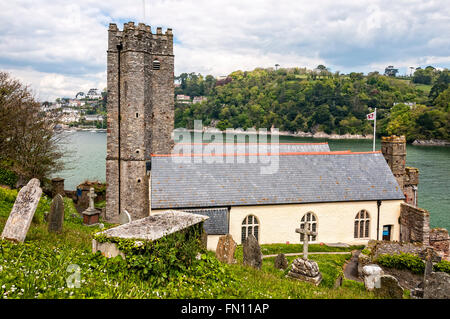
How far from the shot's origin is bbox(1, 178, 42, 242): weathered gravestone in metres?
9.74

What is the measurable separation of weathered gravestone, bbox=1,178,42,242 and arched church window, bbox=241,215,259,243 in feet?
41.4

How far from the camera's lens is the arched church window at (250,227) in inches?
810

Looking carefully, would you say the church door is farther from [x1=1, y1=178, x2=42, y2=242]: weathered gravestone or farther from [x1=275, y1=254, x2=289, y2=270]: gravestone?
[x1=1, y1=178, x2=42, y2=242]: weathered gravestone

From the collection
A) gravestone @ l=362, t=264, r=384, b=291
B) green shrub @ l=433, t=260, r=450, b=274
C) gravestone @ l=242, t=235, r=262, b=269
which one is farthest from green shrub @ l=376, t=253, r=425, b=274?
gravestone @ l=242, t=235, r=262, b=269

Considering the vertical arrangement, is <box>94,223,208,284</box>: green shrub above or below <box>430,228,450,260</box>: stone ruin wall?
above

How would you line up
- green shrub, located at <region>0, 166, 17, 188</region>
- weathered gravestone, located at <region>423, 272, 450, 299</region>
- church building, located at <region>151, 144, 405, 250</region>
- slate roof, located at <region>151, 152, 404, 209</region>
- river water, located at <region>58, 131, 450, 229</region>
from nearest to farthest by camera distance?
weathered gravestone, located at <region>423, 272, 450, 299</region> < church building, located at <region>151, 144, 405, 250</region> < slate roof, located at <region>151, 152, 404, 209</region> < green shrub, located at <region>0, 166, 17, 188</region> < river water, located at <region>58, 131, 450, 229</region>

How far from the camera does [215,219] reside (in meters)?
19.8

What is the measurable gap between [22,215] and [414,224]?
826 inches

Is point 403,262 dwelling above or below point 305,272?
below

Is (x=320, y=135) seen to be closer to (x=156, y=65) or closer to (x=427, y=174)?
(x=427, y=174)

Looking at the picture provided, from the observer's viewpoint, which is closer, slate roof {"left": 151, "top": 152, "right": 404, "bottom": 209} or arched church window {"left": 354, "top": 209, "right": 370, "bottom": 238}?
slate roof {"left": 151, "top": 152, "right": 404, "bottom": 209}

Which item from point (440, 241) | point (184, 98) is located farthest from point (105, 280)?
point (184, 98)
